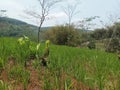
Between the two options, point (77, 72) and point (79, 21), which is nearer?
point (77, 72)

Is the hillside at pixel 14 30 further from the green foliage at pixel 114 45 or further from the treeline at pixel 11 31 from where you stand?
the green foliage at pixel 114 45

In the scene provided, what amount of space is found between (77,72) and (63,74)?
0.17 metres

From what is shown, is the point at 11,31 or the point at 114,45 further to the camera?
the point at 11,31

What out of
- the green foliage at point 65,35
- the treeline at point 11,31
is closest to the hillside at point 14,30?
the treeline at point 11,31

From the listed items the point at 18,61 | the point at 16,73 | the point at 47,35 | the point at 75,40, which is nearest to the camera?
the point at 16,73

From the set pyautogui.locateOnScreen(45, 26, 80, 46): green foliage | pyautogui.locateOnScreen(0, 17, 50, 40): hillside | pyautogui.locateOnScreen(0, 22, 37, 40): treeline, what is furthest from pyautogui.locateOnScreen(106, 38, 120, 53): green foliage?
pyautogui.locateOnScreen(45, 26, 80, 46): green foliage

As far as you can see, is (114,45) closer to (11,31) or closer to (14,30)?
(11,31)

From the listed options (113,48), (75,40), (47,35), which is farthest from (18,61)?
(47,35)

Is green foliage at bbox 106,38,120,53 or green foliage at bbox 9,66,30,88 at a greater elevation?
green foliage at bbox 9,66,30,88

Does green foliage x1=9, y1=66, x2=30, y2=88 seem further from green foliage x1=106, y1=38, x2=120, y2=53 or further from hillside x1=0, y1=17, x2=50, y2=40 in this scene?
hillside x1=0, y1=17, x2=50, y2=40

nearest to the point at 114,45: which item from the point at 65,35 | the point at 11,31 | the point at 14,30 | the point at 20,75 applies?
the point at 65,35

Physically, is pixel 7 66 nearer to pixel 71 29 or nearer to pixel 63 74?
pixel 63 74

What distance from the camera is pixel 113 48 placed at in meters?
27.0

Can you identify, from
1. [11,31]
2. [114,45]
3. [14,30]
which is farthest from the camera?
[14,30]
